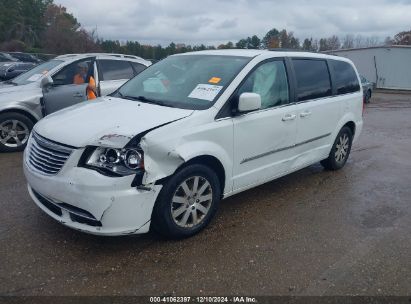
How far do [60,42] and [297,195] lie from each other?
57910mm

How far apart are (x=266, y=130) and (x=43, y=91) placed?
170 inches

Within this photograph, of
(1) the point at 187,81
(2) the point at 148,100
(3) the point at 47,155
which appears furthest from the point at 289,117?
(3) the point at 47,155

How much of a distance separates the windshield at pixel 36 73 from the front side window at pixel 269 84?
4.35 meters

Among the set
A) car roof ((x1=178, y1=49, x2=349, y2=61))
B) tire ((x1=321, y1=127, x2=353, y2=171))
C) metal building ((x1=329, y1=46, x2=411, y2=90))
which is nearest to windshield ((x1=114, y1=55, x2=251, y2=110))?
car roof ((x1=178, y1=49, x2=349, y2=61))

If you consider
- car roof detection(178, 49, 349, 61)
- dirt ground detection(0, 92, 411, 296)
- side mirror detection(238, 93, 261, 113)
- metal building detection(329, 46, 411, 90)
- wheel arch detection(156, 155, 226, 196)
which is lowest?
dirt ground detection(0, 92, 411, 296)

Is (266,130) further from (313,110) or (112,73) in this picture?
(112,73)

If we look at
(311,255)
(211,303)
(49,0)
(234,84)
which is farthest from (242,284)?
(49,0)

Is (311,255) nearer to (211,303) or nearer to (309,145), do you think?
(211,303)

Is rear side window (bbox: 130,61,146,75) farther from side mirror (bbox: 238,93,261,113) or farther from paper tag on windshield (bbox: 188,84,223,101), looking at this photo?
side mirror (bbox: 238,93,261,113)

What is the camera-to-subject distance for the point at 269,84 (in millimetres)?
4395

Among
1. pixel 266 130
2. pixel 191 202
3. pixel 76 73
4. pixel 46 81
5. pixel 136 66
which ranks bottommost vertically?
pixel 191 202

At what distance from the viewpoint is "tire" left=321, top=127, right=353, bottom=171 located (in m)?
5.80

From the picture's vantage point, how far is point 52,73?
6824mm

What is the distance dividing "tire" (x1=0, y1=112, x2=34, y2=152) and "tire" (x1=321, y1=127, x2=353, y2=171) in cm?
492
